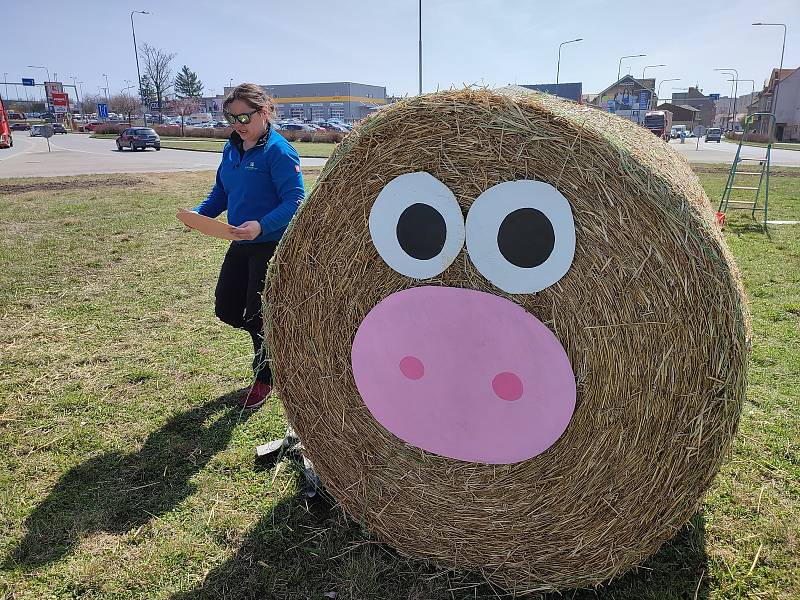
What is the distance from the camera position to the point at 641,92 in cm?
5516

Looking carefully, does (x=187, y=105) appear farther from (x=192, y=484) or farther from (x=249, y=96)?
(x=192, y=484)

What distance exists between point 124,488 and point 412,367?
1.68m

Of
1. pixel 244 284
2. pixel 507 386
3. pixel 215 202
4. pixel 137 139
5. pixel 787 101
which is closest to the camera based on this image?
pixel 507 386

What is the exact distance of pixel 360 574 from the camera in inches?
89.2

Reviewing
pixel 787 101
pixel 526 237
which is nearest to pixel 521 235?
pixel 526 237

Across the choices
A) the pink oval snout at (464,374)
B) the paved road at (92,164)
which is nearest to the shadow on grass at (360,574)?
the pink oval snout at (464,374)

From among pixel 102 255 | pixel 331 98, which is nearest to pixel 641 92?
pixel 331 98

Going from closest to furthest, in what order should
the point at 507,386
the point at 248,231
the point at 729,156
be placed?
1. the point at 507,386
2. the point at 248,231
3. the point at 729,156

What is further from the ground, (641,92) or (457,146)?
(641,92)

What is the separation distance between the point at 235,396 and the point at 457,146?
96.0 inches

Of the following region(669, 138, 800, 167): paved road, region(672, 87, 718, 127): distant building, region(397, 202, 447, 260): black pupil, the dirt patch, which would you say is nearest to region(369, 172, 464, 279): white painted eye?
region(397, 202, 447, 260): black pupil

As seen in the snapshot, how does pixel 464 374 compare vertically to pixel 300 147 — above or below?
below

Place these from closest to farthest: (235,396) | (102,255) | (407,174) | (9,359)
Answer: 1. (407,174)
2. (235,396)
3. (9,359)
4. (102,255)

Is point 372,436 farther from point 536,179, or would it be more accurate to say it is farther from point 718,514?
point 718,514
